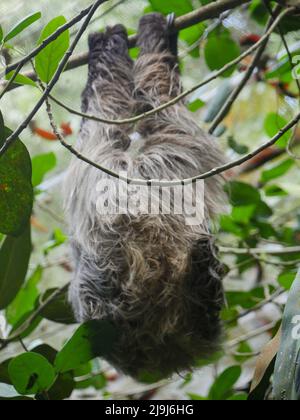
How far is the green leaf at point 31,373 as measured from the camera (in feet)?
8.20

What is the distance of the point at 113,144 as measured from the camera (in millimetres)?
3525

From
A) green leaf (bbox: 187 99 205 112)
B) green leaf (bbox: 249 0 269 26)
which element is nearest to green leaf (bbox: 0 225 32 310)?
green leaf (bbox: 187 99 205 112)

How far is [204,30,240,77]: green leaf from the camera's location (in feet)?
12.3

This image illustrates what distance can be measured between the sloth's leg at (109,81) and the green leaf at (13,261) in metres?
0.79

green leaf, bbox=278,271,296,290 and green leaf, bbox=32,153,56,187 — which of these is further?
green leaf, bbox=32,153,56,187

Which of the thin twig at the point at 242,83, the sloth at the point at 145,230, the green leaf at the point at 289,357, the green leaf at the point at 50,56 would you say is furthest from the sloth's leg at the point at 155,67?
the green leaf at the point at 289,357

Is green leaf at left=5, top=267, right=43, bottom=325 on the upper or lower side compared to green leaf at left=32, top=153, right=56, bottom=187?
lower

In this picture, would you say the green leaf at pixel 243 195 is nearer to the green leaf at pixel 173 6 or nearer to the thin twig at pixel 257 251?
the thin twig at pixel 257 251

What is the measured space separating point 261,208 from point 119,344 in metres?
1.43

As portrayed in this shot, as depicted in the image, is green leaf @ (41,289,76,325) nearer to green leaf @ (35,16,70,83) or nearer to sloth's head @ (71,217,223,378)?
sloth's head @ (71,217,223,378)

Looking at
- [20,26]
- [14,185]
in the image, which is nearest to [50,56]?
[20,26]

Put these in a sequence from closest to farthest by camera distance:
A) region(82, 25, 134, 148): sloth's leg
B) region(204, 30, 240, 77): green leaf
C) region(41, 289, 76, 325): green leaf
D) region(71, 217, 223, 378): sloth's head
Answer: region(71, 217, 223, 378): sloth's head
region(41, 289, 76, 325): green leaf
region(82, 25, 134, 148): sloth's leg
region(204, 30, 240, 77): green leaf

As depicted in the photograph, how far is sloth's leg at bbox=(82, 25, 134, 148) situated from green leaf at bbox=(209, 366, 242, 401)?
58.5 inches
